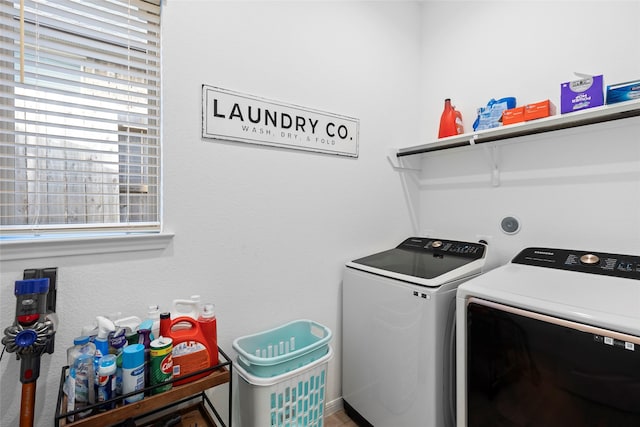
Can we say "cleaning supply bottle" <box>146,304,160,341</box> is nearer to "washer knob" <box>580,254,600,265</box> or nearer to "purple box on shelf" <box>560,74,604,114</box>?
"washer knob" <box>580,254,600,265</box>

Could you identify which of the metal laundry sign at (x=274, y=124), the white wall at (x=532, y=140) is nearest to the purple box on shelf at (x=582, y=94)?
the white wall at (x=532, y=140)

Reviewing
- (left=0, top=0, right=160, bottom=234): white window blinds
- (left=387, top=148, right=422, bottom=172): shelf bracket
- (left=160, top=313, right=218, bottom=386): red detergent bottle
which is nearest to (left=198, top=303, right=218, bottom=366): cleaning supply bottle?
(left=160, top=313, right=218, bottom=386): red detergent bottle

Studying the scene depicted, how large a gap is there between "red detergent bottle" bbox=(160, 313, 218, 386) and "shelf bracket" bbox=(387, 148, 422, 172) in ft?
5.25

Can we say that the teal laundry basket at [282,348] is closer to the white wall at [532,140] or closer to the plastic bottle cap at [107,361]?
the plastic bottle cap at [107,361]

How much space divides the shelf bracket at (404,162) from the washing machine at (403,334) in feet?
2.11

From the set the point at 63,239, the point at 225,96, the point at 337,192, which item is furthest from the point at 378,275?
the point at 63,239

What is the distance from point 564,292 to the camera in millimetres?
1146

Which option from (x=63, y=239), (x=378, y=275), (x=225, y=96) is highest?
(x=225, y=96)

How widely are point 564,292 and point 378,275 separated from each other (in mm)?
790

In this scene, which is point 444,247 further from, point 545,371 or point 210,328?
point 210,328

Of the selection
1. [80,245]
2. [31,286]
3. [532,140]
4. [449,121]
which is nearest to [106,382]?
[31,286]

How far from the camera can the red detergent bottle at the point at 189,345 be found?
3.59 ft

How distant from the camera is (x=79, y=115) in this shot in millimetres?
1163

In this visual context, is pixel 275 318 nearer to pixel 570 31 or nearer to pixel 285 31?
pixel 285 31
